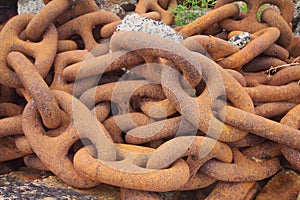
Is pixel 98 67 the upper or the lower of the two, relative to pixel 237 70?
upper

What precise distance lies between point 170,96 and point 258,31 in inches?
33.6

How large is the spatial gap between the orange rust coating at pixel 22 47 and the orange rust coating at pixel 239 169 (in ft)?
2.91

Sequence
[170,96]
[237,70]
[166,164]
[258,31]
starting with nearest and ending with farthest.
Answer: [166,164]
[170,96]
[237,70]
[258,31]

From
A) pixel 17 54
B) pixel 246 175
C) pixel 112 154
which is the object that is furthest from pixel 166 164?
pixel 17 54

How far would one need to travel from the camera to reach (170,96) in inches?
56.1

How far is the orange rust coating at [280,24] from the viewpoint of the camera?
194cm

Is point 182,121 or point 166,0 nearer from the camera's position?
point 182,121

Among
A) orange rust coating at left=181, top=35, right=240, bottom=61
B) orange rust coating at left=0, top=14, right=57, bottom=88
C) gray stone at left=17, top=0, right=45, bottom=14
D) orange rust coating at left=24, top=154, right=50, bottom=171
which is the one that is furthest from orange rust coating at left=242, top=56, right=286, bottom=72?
gray stone at left=17, top=0, right=45, bottom=14

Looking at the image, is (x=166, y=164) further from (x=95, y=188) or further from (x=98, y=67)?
(x=98, y=67)

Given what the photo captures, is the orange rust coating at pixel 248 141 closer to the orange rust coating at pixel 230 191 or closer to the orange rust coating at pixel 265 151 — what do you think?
the orange rust coating at pixel 265 151

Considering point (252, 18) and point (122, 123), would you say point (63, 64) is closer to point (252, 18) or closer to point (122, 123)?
point (122, 123)

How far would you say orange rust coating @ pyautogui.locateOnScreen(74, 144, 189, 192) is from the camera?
1232 mm

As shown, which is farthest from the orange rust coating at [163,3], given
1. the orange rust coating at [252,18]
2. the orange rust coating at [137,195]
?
the orange rust coating at [137,195]

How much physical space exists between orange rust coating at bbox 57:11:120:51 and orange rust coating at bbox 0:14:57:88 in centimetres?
13
